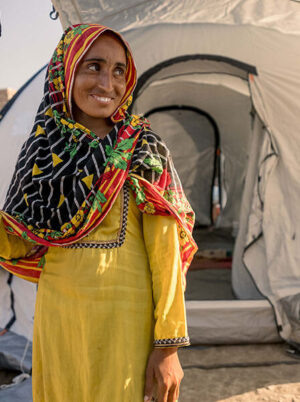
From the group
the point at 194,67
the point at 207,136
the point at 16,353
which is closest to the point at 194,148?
the point at 207,136

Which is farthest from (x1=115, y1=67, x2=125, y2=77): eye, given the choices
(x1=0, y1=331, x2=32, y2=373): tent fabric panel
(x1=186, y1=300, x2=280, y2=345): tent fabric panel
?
(x1=186, y1=300, x2=280, y2=345): tent fabric panel

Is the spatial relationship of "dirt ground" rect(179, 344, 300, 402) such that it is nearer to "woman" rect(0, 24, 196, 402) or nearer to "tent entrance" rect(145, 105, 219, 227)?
"woman" rect(0, 24, 196, 402)

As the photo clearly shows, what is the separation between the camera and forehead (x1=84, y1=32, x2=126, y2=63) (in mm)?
1147

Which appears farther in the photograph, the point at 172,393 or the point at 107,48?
the point at 107,48

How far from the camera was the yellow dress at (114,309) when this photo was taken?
1035 millimetres

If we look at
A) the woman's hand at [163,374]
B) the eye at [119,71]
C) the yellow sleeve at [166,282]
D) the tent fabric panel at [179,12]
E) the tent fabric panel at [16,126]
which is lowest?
the woman's hand at [163,374]

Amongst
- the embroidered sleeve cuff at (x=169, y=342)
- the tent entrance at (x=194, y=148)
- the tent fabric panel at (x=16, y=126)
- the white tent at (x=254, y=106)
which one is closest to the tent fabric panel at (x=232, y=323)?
the white tent at (x=254, y=106)

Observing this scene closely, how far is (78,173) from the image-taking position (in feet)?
3.62

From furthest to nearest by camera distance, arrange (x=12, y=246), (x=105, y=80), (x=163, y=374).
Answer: (x=12, y=246)
(x=105, y=80)
(x=163, y=374)

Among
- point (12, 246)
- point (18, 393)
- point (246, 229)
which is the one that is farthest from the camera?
point (246, 229)

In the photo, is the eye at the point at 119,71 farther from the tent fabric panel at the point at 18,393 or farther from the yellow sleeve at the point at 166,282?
the tent fabric panel at the point at 18,393

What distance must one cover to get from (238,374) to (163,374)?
5.94 feet

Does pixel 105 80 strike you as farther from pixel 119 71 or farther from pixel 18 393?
pixel 18 393

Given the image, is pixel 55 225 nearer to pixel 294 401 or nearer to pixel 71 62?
pixel 71 62
